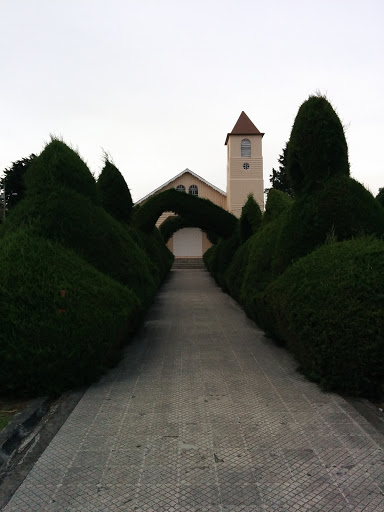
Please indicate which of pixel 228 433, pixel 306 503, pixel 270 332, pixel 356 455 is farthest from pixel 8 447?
pixel 270 332

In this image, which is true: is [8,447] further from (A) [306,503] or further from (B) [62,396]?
(A) [306,503]

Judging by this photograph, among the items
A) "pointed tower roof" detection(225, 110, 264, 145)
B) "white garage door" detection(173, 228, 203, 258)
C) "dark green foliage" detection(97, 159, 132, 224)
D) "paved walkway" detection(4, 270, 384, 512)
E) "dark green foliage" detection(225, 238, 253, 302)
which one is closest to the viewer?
"paved walkway" detection(4, 270, 384, 512)

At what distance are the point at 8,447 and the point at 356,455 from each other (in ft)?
8.47

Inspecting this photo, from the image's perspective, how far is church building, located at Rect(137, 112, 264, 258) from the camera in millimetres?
35219

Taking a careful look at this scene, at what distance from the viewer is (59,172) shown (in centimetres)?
620

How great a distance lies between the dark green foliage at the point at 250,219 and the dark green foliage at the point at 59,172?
6.38 meters

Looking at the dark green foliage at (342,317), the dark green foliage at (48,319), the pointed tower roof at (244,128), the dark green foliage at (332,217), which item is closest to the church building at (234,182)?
the pointed tower roof at (244,128)

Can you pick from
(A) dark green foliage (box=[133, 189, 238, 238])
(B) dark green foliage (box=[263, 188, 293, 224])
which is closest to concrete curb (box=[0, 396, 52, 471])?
(B) dark green foliage (box=[263, 188, 293, 224])

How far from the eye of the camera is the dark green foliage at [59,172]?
19.8 ft

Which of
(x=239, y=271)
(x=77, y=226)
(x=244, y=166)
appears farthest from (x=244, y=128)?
(x=77, y=226)

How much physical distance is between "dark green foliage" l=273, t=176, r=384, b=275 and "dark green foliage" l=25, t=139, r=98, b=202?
337 centimetres

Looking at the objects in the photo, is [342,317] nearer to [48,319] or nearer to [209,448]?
[209,448]

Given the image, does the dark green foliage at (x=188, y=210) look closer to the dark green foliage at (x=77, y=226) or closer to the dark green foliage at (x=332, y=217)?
the dark green foliage at (x=77, y=226)

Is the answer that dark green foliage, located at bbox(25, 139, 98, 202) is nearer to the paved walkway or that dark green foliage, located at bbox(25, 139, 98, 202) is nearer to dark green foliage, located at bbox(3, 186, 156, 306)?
dark green foliage, located at bbox(3, 186, 156, 306)
